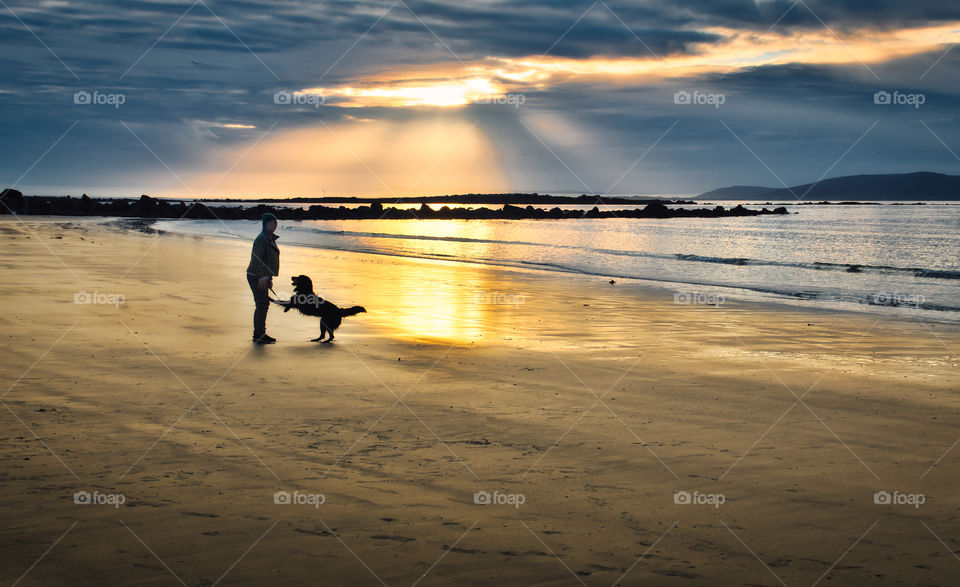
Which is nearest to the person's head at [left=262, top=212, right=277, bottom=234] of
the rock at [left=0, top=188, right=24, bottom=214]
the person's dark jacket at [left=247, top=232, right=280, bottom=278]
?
the person's dark jacket at [left=247, top=232, right=280, bottom=278]

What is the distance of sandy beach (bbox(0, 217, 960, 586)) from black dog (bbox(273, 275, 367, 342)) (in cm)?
46

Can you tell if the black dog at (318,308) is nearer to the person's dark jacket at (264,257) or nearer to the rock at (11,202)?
the person's dark jacket at (264,257)

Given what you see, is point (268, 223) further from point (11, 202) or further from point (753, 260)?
point (11, 202)

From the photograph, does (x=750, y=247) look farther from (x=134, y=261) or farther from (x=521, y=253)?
(x=134, y=261)

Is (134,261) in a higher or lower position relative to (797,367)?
higher

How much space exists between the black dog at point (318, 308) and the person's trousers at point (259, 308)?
20.3 inches

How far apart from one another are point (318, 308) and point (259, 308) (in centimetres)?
88

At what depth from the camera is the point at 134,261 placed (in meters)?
23.7

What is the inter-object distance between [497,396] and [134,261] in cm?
1913

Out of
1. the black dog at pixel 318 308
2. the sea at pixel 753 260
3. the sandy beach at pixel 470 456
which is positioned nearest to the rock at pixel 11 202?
the sea at pixel 753 260

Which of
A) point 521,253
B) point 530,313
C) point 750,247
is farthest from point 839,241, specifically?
point 530,313

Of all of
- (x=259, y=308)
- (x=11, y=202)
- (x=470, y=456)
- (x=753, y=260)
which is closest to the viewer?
(x=470, y=456)

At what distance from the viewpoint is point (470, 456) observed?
245 inches

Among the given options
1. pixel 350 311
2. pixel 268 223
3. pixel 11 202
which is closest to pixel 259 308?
pixel 268 223
